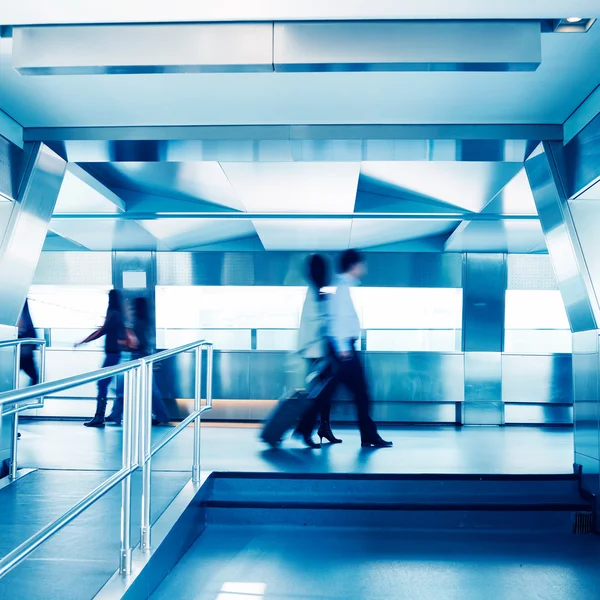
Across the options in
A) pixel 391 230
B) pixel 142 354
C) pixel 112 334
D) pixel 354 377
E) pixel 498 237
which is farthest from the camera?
pixel 391 230

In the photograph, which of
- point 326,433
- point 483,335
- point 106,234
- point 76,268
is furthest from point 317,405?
point 76,268

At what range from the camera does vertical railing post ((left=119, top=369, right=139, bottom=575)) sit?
7.66 ft

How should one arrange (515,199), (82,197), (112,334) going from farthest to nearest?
(112,334) < (82,197) < (515,199)

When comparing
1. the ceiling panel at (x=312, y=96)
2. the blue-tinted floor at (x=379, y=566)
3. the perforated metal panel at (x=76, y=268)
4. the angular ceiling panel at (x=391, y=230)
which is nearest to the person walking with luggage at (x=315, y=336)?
the ceiling panel at (x=312, y=96)

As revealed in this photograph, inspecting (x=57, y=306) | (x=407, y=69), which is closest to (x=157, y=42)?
(x=407, y=69)

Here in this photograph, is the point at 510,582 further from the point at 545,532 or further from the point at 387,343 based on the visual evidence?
the point at 387,343

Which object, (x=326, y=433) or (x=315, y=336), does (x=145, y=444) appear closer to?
(x=315, y=336)

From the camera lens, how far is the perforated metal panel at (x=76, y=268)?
7324 millimetres

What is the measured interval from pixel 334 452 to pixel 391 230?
2.88 m

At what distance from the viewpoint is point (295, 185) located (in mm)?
4816

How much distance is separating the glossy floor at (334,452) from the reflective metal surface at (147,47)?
101 inches

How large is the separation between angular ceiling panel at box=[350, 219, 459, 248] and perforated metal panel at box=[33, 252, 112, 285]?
312cm

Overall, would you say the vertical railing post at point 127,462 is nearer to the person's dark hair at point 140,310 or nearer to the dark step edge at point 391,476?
the dark step edge at point 391,476

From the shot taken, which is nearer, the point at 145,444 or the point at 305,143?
the point at 145,444
